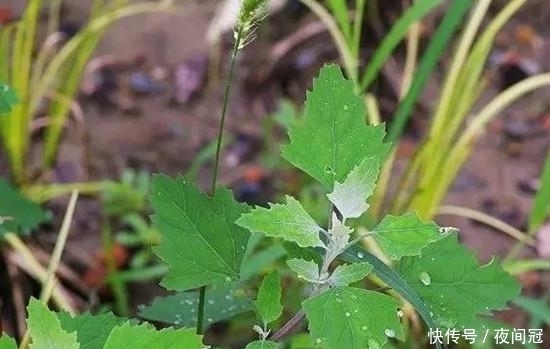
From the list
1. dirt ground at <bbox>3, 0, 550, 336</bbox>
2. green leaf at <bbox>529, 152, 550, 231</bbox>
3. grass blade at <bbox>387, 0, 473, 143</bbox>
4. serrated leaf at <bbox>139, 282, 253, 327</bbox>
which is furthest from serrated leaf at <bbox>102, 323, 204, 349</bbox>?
dirt ground at <bbox>3, 0, 550, 336</bbox>

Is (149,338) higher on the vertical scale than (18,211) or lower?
higher

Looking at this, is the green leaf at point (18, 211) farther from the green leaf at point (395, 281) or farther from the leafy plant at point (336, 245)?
the green leaf at point (395, 281)

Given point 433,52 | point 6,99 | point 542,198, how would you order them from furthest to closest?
point 542,198 < point 433,52 < point 6,99

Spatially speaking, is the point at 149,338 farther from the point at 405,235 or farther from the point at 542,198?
the point at 542,198

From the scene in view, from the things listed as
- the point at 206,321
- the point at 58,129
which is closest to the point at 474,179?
the point at 58,129

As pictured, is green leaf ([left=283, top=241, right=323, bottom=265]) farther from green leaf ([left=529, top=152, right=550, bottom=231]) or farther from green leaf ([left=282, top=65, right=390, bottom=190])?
green leaf ([left=529, top=152, right=550, bottom=231])

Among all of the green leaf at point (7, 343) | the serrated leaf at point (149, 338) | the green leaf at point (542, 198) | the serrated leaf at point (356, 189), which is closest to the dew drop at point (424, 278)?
the serrated leaf at point (356, 189)

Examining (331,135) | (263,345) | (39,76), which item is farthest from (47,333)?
(39,76)
